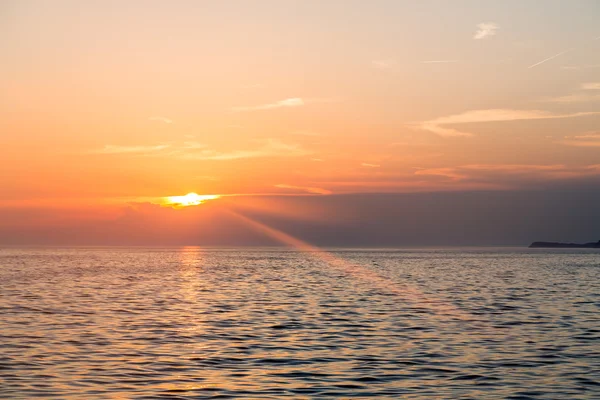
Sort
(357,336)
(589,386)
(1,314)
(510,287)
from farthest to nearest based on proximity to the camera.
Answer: (510,287), (1,314), (357,336), (589,386)

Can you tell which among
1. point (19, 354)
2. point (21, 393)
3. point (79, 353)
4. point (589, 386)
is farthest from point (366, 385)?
point (19, 354)

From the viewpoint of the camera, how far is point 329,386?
2198 cm

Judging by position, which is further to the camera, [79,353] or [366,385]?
[79,353]

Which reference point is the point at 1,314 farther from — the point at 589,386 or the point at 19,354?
the point at 589,386

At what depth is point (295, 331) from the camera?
1374 inches

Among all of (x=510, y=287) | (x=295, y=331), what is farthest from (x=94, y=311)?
(x=510, y=287)

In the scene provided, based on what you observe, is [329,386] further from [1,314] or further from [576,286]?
[576,286]

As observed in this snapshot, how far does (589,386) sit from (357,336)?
1252cm

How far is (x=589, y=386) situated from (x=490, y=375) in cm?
299

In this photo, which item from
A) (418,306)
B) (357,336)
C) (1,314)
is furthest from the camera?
(418,306)

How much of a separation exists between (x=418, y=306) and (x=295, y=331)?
15.6 meters

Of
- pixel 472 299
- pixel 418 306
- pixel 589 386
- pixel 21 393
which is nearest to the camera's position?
pixel 21 393

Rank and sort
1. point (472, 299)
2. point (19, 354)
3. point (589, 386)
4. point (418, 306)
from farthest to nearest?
point (472, 299) → point (418, 306) → point (19, 354) → point (589, 386)

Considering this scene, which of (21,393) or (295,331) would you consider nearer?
(21,393)
